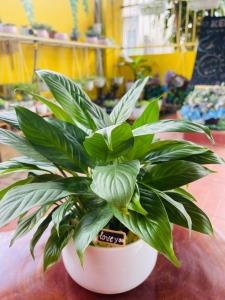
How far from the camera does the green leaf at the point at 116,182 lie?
37 cm

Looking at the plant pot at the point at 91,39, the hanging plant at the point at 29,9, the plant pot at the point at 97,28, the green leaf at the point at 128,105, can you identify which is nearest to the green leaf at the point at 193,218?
the green leaf at the point at 128,105

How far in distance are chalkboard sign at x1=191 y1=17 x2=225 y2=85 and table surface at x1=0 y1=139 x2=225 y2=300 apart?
8.39ft

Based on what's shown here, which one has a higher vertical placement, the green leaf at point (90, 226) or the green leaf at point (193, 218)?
the green leaf at point (90, 226)

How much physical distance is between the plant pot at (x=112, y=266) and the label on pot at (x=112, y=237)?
0.01 meters

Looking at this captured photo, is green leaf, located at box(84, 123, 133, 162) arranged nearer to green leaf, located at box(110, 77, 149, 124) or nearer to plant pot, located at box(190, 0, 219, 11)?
green leaf, located at box(110, 77, 149, 124)

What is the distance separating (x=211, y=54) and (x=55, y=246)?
3101 mm

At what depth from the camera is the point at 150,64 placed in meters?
4.29

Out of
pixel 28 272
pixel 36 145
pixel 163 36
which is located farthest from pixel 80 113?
pixel 163 36

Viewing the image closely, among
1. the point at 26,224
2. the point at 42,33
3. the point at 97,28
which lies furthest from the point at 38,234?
the point at 97,28

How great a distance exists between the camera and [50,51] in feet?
12.1

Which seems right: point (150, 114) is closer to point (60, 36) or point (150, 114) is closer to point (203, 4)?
point (203, 4)

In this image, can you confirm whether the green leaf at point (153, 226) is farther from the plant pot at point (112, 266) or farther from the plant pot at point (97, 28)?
the plant pot at point (97, 28)

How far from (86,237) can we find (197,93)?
2.18m

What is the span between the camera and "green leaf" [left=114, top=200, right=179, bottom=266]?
0.43 meters
